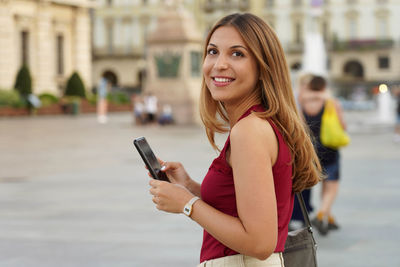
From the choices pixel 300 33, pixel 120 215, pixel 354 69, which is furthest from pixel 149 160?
pixel 300 33

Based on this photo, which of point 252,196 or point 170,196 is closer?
point 252,196

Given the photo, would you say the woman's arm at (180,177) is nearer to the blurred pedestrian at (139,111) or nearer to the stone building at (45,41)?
the blurred pedestrian at (139,111)

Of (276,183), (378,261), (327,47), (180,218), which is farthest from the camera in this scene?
(327,47)

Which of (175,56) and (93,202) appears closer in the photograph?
(93,202)

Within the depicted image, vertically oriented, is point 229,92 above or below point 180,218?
above

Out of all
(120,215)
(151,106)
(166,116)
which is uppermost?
(120,215)

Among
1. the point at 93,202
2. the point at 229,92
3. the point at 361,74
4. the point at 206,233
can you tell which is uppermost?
the point at 229,92

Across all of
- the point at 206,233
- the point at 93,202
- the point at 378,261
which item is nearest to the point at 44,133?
the point at 93,202

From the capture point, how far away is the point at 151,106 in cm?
2789

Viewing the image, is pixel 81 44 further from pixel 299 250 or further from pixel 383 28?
pixel 299 250

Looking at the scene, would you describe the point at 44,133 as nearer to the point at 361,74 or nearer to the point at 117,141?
the point at 117,141

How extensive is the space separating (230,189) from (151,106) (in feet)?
83.2

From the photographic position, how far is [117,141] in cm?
2078

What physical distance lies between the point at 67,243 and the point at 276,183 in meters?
4.79
